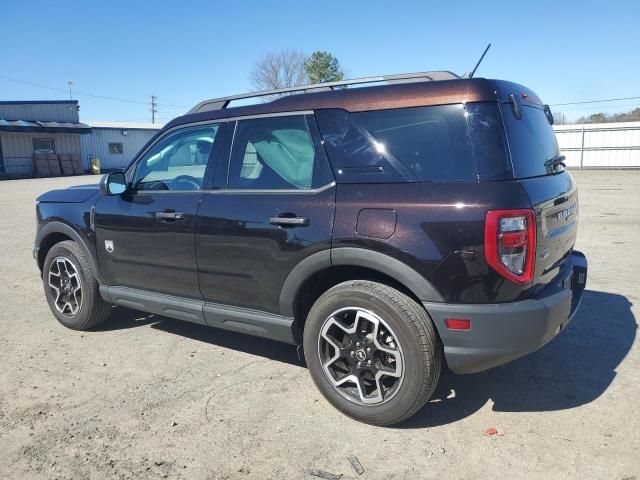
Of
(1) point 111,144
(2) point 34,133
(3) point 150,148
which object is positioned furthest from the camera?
(1) point 111,144

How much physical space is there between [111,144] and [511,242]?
145 feet

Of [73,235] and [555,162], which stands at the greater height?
[555,162]

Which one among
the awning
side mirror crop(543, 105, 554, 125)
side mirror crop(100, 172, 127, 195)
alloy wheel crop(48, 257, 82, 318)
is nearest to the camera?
side mirror crop(543, 105, 554, 125)

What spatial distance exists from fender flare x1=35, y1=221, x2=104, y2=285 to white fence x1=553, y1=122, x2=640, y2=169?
3128 cm

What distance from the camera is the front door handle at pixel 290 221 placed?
317 cm

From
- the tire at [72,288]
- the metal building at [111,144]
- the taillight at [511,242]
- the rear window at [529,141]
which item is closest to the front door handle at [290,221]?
the taillight at [511,242]

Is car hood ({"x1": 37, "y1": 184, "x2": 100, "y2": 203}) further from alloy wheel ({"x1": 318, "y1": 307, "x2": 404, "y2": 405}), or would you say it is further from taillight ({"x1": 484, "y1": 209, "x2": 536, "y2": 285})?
taillight ({"x1": 484, "y1": 209, "x2": 536, "y2": 285})

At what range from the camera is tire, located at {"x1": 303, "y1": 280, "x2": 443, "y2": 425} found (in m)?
2.85

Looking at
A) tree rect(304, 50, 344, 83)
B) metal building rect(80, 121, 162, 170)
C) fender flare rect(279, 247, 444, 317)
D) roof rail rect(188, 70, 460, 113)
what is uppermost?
tree rect(304, 50, 344, 83)

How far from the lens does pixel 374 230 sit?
9.53 feet

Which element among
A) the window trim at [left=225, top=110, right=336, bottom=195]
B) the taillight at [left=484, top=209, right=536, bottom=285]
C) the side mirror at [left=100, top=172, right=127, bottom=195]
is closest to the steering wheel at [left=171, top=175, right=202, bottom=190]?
the window trim at [left=225, top=110, right=336, bottom=195]

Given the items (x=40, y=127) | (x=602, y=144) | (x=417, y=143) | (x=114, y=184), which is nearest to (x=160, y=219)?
(x=114, y=184)

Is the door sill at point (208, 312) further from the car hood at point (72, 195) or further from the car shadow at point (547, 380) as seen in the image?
the car shadow at point (547, 380)

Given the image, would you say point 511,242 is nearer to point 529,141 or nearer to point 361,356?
point 529,141
